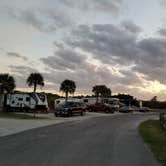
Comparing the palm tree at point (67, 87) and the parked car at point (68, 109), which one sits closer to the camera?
the parked car at point (68, 109)

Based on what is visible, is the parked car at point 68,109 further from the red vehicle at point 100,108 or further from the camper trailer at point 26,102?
the red vehicle at point 100,108

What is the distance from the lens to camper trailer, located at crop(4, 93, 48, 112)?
176 feet

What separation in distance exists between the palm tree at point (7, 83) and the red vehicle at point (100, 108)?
43.9 ft

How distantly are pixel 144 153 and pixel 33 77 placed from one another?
70.7m

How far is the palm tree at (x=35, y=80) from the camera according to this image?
8269 centimetres

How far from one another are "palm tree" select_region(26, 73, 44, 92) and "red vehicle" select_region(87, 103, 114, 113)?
58.7 feet

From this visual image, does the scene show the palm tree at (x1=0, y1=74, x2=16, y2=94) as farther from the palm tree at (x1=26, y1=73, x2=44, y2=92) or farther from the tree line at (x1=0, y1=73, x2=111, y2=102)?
the palm tree at (x1=26, y1=73, x2=44, y2=92)

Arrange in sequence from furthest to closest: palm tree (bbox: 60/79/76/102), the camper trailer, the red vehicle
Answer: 1. palm tree (bbox: 60/79/76/102)
2. the red vehicle
3. the camper trailer

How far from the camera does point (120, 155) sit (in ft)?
42.1

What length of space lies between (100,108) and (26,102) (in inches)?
631

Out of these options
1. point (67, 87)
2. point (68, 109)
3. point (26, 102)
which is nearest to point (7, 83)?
point (26, 102)

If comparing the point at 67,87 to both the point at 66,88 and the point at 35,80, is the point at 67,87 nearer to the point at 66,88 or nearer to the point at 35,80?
the point at 66,88

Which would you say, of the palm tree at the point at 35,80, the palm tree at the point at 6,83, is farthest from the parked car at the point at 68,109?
the palm tree at the point at 35,80

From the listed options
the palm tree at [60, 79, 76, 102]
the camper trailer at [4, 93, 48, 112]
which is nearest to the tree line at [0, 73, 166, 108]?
the palm tree at [60, 79, 76, 102]
